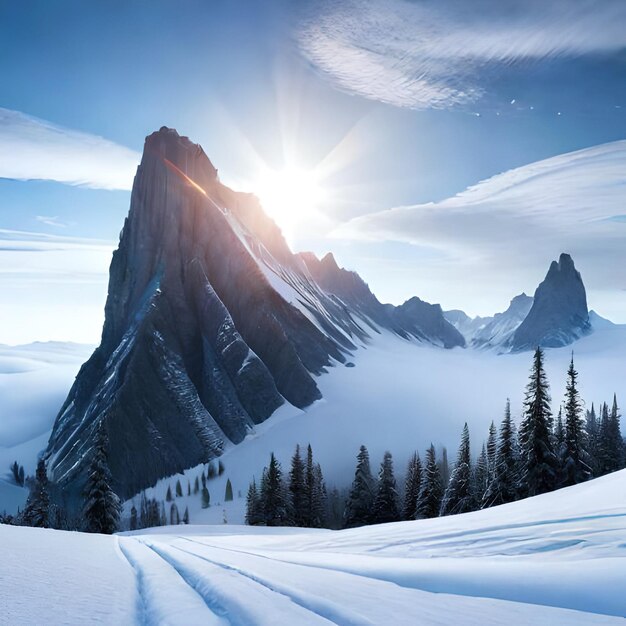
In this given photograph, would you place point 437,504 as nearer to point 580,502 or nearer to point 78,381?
point 580,502

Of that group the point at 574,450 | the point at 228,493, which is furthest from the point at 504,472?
the point at 228,493

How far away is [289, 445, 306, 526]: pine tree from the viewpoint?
150 ft

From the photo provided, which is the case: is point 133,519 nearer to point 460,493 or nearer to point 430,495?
point 430,495

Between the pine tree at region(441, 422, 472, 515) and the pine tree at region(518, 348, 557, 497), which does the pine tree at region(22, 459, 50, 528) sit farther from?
the pine tree at region(518, 348, 557, 497)

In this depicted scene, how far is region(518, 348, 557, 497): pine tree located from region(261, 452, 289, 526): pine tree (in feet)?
74.2

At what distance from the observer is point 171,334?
113 m

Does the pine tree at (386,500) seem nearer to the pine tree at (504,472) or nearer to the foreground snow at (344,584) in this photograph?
the pine tree at (504,472)

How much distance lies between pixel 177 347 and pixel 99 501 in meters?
86.3

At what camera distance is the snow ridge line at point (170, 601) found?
4.12m

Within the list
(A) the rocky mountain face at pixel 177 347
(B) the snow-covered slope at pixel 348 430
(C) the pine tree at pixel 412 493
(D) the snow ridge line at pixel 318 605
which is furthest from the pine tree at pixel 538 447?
(A) the rocky mountain face at pixel 177 347

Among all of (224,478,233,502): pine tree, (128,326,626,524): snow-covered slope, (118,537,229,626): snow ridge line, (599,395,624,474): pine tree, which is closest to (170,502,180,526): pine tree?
(128,326,626,524): snow-covered slope

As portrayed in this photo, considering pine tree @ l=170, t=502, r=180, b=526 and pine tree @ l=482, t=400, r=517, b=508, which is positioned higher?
pine tree @ l=482, t=400, r=517, b=508

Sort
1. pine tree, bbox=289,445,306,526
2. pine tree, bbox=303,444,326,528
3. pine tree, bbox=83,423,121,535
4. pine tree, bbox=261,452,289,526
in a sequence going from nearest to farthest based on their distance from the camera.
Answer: pine tree, bbox=83,423,121,535, pine tree, bbox=261,452,289,526, pine tree, bbox=289,445,306,526, pine tree, bbox=303,444,326,528

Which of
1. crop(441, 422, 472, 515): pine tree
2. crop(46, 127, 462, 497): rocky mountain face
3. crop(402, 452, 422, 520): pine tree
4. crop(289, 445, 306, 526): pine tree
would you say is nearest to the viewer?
crop(441, 422, 472, 515): pine tree
